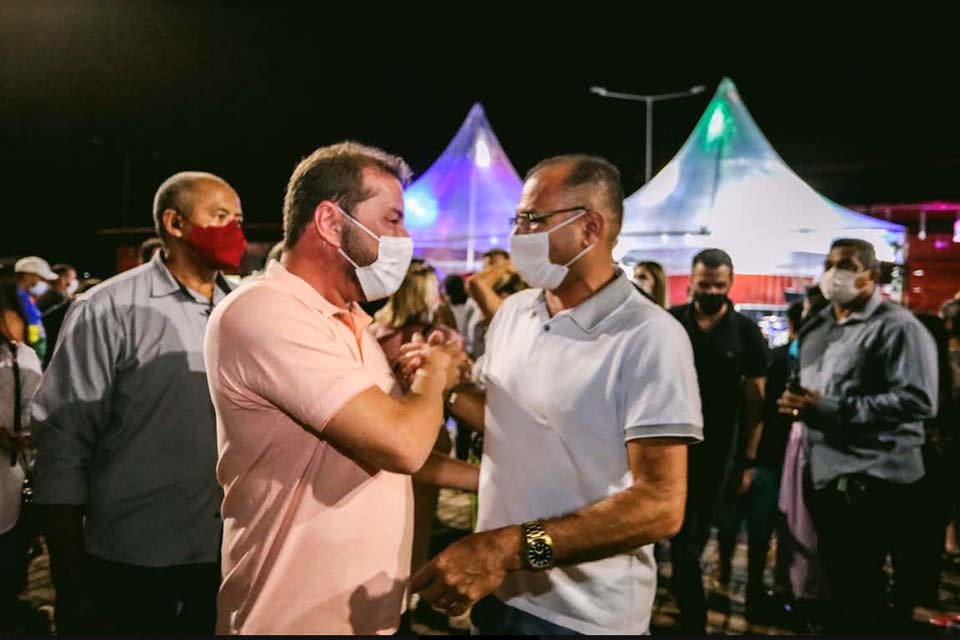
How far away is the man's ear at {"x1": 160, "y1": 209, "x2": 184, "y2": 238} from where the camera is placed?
3279 millimetres

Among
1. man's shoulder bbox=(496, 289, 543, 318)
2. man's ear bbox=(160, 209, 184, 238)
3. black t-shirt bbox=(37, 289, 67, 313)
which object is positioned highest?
man's ear bbox=(160, 209, 184, 238)

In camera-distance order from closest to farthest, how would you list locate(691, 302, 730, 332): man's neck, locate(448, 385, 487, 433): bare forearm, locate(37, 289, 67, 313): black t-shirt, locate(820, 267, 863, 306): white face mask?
locate(448, 385, 487, 433): bare forearm → locate(820, 267, 863, 306): white face mask → locate(691, 302, 730, 332): man's neck → locate(37, 289, 67, 313): black t-shirt

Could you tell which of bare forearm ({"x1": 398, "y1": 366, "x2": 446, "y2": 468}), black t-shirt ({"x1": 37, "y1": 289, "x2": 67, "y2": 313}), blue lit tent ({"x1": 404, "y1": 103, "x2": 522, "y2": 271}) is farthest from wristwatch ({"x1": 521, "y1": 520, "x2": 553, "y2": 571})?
blue lit tent ({"x1": 404, "y1": 103, "x2": 522, "y2": 271})

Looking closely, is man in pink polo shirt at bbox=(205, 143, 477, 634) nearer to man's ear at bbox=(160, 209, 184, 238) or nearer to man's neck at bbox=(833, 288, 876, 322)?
man's ear at bbox=(160, 209, 184, 238)

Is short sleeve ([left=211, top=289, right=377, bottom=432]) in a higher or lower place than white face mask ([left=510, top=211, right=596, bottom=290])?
lower

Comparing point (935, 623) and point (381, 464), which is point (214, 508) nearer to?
point (381, 464)

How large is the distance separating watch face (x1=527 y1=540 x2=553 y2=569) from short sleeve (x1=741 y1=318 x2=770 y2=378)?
339cm

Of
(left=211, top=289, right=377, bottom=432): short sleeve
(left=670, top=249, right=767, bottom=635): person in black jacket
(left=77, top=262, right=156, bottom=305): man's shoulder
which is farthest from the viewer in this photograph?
(left=670, top=249, right=767, bottom=635): person in black jacket

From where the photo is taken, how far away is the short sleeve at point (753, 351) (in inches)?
195

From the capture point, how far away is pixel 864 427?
4.49 m

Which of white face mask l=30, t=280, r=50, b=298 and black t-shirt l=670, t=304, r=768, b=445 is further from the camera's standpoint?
white face mask l=30, t=280, r=50, b=298

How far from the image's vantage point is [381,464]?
192 cm

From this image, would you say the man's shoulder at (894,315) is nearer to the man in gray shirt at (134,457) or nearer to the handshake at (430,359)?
the handshake at (430,359)

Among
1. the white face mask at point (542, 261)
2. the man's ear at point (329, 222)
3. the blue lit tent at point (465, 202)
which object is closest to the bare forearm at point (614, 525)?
the white face mask at point (542, 261)
